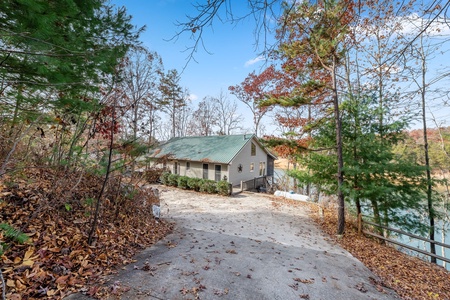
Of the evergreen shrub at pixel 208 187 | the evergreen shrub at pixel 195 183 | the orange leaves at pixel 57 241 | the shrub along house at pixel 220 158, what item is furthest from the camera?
the shrub along house at pixel 220 158

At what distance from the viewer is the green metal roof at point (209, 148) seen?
17078 mm

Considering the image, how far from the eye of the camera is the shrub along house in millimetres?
16922

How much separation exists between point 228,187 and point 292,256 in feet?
31.6

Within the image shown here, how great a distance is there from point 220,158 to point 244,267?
12730 millimetres

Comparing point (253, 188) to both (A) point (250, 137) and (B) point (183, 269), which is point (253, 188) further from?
(B) point (183, 269)

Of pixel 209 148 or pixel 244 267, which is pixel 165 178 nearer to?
pixel 209 148

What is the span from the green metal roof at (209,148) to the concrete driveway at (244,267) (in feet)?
29.7

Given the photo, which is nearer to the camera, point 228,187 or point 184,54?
point 184,54

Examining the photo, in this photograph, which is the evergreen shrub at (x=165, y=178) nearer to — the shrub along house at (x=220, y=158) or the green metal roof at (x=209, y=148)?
the shrub along house at (x=220, y=158)

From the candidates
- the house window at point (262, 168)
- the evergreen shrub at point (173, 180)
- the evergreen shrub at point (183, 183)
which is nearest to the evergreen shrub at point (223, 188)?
the evergreen shrub at point (183, 183)

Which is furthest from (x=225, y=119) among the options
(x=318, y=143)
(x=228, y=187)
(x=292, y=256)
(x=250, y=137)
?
(x=292, y=256)

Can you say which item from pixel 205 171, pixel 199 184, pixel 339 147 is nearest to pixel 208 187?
pixel 199 184

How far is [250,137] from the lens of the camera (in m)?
18.4

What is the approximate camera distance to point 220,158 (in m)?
16.8
